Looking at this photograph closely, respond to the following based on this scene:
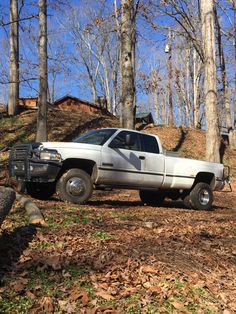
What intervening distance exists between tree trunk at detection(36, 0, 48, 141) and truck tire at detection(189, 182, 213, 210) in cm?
978

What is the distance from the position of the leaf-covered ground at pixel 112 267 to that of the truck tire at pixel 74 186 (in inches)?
77.6

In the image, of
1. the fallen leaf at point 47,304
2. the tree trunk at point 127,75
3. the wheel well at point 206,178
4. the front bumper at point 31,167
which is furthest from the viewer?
the tree trunk at point 127,75

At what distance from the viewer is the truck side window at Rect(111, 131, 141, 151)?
9841mm

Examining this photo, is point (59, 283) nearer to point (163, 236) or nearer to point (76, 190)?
point (163, 236)

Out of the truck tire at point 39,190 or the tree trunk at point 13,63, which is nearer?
the truck tire at point 39,190

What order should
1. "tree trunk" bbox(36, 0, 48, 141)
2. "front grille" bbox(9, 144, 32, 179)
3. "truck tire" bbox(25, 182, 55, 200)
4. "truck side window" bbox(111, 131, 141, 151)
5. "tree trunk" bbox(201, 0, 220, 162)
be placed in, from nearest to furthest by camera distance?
1. "front grille" bbox(9, 144, 32, 179)
2. "truck side window" bbox(111, 131, 141, 151)
3. "truck tire" bbox(25, 182, 55, 200)
4. "tree trunk" bbox(201, 0, 220, 162)
5. "tree trunk" bbox(36, 0, 48, 141)

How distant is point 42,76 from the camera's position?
1989 cm

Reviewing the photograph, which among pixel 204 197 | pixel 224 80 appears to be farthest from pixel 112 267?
pixel 224 80

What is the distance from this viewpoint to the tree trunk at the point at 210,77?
18.1 metres

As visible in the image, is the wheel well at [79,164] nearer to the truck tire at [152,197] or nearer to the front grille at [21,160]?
the front grille at [21,160]

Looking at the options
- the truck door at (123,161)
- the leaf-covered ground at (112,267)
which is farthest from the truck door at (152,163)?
→ the leaf-covered ground at (112,267)

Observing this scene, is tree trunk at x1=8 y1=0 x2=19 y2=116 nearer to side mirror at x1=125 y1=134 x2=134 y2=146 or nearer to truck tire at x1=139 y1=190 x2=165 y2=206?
truck tire at x1=139 y1=190 x2=165 y2=206

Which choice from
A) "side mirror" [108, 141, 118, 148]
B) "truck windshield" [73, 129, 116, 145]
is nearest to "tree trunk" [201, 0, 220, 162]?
"truck windshield" [73, 129, 116, 145]

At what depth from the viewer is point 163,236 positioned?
6.31m
